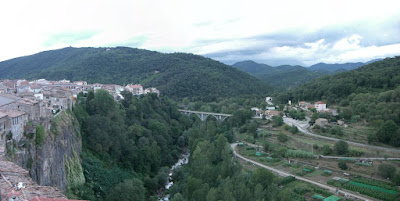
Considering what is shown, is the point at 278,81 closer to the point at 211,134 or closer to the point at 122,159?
the point at 211,134

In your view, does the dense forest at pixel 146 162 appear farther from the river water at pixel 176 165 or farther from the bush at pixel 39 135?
the bush at pixel 39 135

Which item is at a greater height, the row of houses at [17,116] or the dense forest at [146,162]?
the row of houses at [17,116]

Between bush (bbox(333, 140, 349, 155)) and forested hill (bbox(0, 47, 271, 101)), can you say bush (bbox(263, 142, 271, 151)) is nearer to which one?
bush (bbox(333, 140, 349, 155))

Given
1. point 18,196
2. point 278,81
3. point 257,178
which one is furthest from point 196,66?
point 18,196

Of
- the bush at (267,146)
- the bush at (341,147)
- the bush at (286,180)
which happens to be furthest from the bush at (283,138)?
the bush at (286,180)

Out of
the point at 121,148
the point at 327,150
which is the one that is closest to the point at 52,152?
the point at 121,148

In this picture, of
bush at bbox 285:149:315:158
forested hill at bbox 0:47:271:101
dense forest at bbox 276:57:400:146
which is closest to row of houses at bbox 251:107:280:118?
dense forest at bbox 276:57:400:146

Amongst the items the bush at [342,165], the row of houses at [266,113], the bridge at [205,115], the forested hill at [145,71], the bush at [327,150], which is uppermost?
the forested hill at [145,71]
